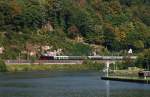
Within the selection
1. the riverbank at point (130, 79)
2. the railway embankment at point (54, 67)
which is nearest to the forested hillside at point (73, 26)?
the railway embankment at point (54, 67)

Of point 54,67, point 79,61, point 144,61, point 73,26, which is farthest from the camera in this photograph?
point 73,26

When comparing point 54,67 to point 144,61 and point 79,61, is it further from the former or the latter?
point 144,61

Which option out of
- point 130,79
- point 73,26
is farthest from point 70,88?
point 73,26

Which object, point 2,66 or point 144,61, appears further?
point 2,66

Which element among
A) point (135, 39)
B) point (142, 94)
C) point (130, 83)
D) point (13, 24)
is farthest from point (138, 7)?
point (142, 94)

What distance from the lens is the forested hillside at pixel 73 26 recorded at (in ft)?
434

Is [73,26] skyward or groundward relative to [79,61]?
skyward

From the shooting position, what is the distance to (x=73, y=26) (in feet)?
470

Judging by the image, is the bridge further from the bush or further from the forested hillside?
the bush

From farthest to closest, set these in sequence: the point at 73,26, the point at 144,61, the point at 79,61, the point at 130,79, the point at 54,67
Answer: the point at 73,26 → the point at 79,61 → the point at 54,67 → the point at 144,61 → the point at 130,79

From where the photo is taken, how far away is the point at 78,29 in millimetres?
143625

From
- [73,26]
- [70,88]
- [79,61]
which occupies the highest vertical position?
[73,26]

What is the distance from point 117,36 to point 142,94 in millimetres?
82668

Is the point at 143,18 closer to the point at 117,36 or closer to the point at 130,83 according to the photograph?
the point at 117,36
